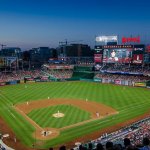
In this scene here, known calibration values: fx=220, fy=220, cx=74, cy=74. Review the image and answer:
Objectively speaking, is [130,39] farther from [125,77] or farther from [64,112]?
[64,112]

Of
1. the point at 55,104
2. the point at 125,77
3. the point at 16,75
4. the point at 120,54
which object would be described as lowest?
the point at 55,104

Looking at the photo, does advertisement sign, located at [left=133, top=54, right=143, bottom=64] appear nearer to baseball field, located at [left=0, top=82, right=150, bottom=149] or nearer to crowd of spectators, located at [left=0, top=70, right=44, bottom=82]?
baseball field, located at [left=0, top=82, right=150, bottom=149]

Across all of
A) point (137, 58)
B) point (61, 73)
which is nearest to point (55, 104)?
point (137, 58)

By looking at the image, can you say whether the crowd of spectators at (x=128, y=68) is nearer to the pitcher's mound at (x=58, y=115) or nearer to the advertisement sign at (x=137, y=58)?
the advertisement sign at (x=137, y=58)

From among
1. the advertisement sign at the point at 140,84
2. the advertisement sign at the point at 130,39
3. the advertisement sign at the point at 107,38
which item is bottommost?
the advertisement sign at the point at 140,84

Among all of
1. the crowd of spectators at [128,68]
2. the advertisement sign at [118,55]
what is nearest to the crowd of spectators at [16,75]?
the crowd of spectators at [128,68]

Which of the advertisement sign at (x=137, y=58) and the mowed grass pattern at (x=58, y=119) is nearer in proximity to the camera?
the mowed grass pattern at (x=58, y=119)

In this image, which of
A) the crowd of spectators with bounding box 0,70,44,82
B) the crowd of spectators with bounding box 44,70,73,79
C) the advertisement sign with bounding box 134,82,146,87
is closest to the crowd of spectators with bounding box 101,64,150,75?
the advertisement sign with bounding box 134,82,146,87

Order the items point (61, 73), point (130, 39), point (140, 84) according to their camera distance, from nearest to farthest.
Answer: point (140, 84)
point (130, 39)
point (61, 73)
